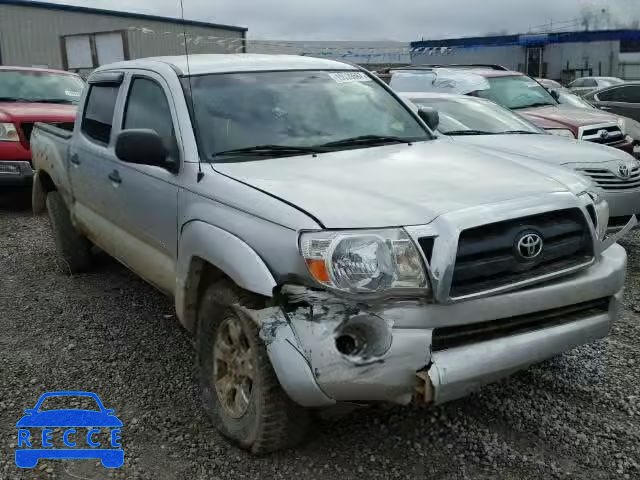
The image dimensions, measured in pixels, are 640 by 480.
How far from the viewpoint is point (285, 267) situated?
2.56m

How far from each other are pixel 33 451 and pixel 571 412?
2.58 metres

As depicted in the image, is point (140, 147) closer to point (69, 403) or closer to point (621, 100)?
point (69, 403)

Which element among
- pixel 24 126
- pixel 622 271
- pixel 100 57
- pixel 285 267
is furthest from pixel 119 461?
pixel 100 57

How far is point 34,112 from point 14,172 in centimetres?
94

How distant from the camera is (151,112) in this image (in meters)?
3.92

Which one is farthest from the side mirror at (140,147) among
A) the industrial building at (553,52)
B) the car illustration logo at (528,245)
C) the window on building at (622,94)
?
the industrial building at (553,52)

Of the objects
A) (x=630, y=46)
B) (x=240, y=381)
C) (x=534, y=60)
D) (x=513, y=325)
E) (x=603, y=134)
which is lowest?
(x=240, y=381)

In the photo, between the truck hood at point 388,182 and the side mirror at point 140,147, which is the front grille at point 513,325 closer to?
the truck hood at point 388,182

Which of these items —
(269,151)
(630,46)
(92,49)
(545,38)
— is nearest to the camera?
(269,151)

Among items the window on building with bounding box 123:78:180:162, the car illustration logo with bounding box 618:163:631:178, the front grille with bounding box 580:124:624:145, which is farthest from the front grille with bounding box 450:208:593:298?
the front grille with bounding box 580:124:624:145

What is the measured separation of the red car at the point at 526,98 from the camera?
8.23 meters

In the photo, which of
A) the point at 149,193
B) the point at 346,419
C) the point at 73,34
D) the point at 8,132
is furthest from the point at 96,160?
the point at 73,34

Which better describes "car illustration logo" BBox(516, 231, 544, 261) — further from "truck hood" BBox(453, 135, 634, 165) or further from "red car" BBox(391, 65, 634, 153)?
"red car" BBox(391, 65, 634, 153)

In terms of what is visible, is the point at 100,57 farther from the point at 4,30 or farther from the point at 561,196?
the point at 561,196
